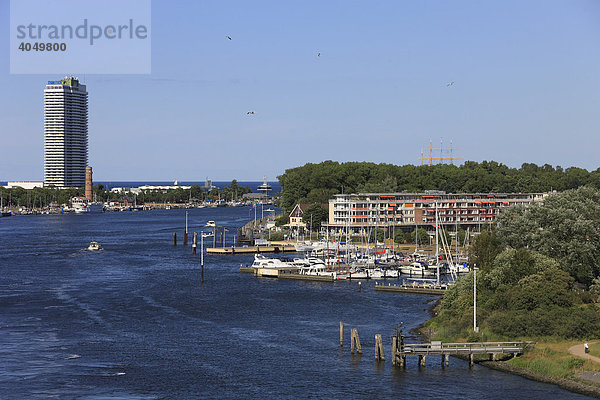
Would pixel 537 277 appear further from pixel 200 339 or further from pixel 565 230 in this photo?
pixel 200 339

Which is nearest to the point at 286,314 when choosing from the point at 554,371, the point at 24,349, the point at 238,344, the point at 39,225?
the point at 238,344

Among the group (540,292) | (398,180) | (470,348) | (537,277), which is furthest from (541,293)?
(398,180)

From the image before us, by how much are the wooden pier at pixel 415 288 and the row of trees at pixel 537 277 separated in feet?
16.5

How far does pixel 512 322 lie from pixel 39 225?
15599 centimetres

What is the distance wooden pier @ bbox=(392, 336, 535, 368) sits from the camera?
158 ft

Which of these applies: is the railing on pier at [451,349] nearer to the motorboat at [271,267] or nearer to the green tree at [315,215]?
the motorboat at [271,267]

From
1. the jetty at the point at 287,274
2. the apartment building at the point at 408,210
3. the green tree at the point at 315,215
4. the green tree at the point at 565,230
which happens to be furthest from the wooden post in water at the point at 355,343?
the green tree at the point at 315,215

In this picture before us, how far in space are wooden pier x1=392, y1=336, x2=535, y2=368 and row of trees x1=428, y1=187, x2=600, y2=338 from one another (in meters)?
2.80

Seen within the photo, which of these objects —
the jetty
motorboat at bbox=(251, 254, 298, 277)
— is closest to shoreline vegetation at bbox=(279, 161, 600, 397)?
the jetty

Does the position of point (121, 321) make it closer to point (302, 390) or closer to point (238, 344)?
point (238, 344)

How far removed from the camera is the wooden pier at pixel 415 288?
7719 cm

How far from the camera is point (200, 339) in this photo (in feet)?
189

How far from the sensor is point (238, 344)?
5600 cm

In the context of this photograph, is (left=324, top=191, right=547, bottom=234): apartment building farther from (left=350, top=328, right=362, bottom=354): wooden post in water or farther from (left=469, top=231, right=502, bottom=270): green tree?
(left=350, top=328, right=362, bottom=354): wooden post in water
